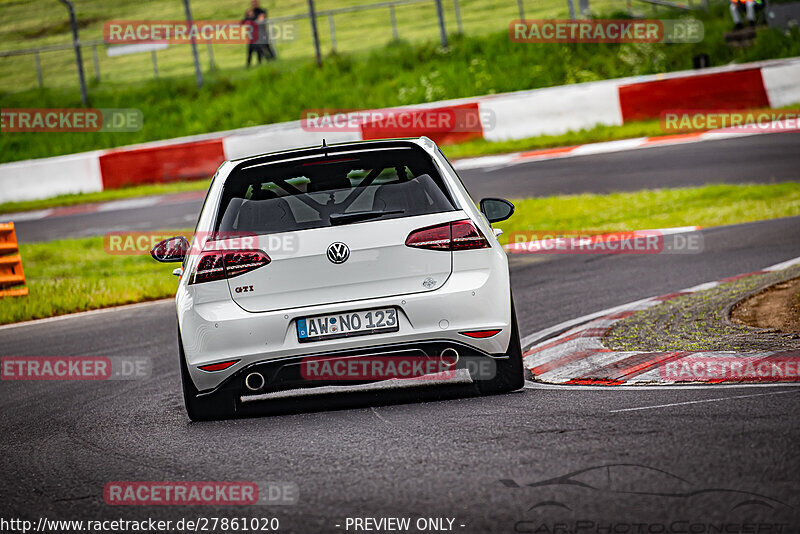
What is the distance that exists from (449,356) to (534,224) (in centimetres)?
983

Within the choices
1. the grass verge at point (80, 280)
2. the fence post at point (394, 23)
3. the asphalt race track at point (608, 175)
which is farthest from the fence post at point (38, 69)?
the grass verge at point (80, 280)

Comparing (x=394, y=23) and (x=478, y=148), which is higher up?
(x=394, y=23)

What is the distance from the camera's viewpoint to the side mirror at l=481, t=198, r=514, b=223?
24.8ft

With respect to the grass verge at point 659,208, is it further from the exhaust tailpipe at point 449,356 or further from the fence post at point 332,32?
the fence post at point 332,32

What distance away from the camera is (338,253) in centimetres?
643

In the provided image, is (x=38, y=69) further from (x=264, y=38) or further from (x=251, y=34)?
(x=264, y=38)

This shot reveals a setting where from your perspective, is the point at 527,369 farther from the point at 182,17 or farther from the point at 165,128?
the point at 182,17

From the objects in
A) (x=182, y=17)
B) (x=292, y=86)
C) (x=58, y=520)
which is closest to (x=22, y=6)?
(x=182, y=17)

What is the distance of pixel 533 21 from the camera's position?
30.7 meters

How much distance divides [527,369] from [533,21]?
948 inches

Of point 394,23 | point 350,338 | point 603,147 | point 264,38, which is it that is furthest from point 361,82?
point 350,338

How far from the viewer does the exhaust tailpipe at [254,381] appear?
650 cm

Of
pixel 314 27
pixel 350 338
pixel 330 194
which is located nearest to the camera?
pixel 350 338

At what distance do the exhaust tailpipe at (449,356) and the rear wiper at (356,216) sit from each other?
79cm
